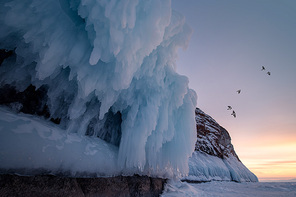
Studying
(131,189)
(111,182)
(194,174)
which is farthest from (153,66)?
(194,174)

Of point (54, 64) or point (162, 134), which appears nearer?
point (54, 64)

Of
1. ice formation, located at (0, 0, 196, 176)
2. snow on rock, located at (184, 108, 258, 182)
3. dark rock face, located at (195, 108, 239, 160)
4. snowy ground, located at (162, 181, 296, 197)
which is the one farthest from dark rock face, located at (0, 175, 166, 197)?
dark rock face, located at (195, 108, 239, 160)

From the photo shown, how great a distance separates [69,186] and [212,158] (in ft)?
59.0

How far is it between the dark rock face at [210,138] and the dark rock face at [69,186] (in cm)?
1553

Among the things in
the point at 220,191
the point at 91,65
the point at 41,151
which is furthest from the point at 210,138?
the point at 41,151

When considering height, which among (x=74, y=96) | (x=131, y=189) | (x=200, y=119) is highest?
(x=200, y=119)

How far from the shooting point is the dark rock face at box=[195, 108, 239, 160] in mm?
17625

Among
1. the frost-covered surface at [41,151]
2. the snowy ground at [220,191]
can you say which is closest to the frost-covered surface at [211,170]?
the snowy ground at [220,191]

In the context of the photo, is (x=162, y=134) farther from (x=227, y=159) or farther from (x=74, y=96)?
(x=227, y=159)

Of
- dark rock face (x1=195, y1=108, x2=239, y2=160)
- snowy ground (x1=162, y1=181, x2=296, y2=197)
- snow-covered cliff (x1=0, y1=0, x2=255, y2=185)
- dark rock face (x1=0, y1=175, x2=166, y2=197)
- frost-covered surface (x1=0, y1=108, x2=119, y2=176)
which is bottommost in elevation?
snowy ground (x1=162, y1=181, x2=296, y2=197)

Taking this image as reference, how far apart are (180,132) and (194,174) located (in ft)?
35.3

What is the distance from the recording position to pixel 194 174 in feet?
42.4

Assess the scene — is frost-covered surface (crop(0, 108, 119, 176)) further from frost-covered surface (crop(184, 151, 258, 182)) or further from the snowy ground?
frost-covered surface (crop(184, 151, 258, 182))

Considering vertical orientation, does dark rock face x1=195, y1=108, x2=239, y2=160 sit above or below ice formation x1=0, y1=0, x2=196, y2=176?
above
